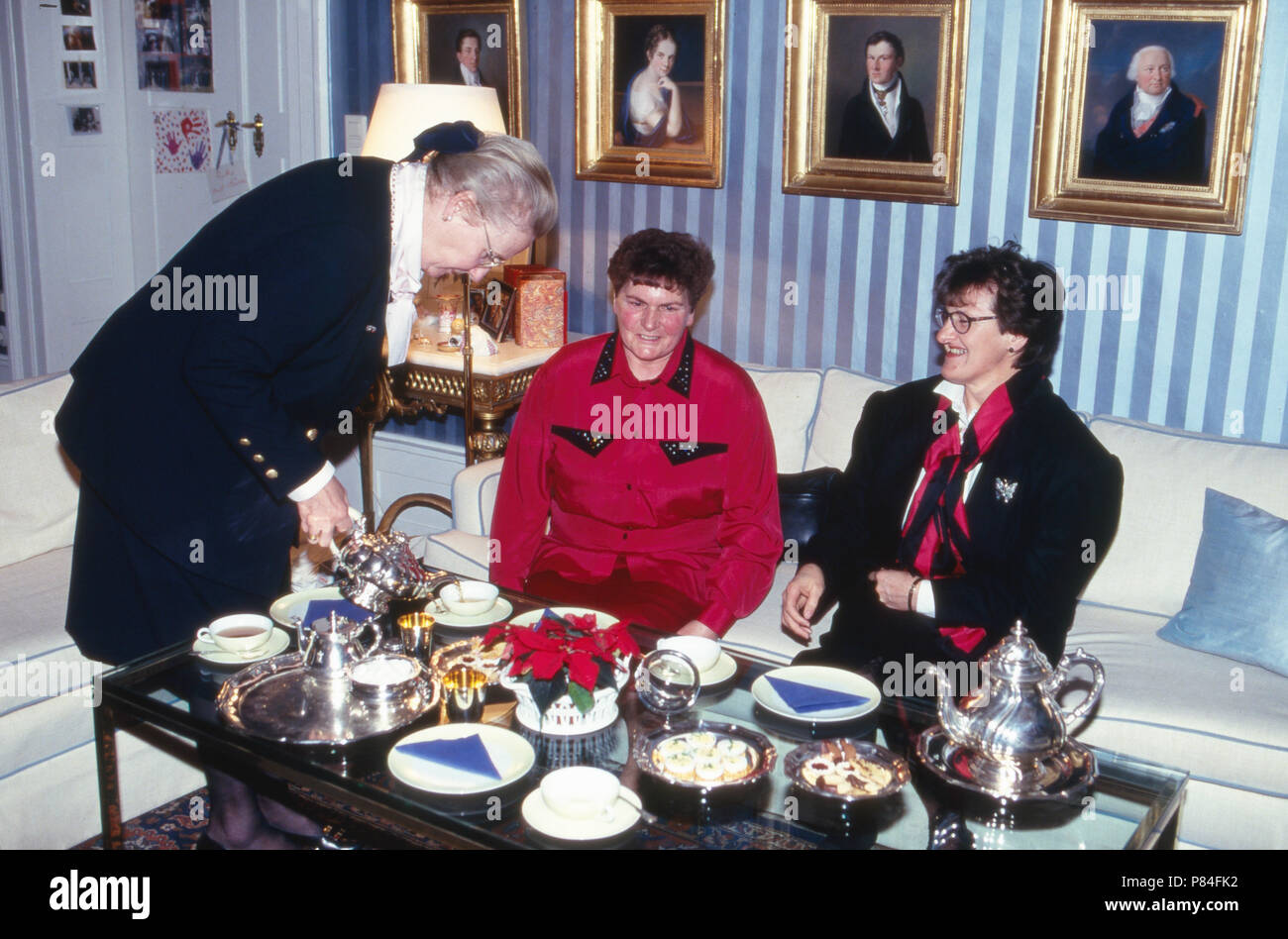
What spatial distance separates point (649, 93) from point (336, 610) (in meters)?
2.14

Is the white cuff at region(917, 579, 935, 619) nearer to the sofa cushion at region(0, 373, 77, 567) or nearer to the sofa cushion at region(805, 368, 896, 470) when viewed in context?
the sofa cushion at region(805, 368, 896, 470)

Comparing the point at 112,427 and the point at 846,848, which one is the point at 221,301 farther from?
the point at 846,848

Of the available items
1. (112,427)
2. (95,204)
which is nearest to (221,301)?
(112,427)

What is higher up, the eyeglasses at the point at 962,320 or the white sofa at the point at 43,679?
the eyeglasses at the point at 962,320

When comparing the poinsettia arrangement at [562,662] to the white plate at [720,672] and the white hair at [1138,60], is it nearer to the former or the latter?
the white plate at [720,672]

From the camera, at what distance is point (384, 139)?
139 inches

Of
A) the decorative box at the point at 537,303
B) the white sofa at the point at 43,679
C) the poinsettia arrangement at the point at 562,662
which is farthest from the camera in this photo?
the decorative box at the point at 537,303

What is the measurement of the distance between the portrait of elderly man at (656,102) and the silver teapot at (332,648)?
88.1 inches

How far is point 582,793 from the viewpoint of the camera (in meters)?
1.63

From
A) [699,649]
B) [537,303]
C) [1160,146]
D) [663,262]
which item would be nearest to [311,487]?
[699,649]

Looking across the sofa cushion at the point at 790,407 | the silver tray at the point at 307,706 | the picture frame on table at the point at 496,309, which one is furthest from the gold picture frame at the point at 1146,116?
the silver tray at the point at 307,706

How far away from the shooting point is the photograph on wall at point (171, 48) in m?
4.80

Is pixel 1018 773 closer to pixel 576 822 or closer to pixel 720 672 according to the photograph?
pixel 720 672
